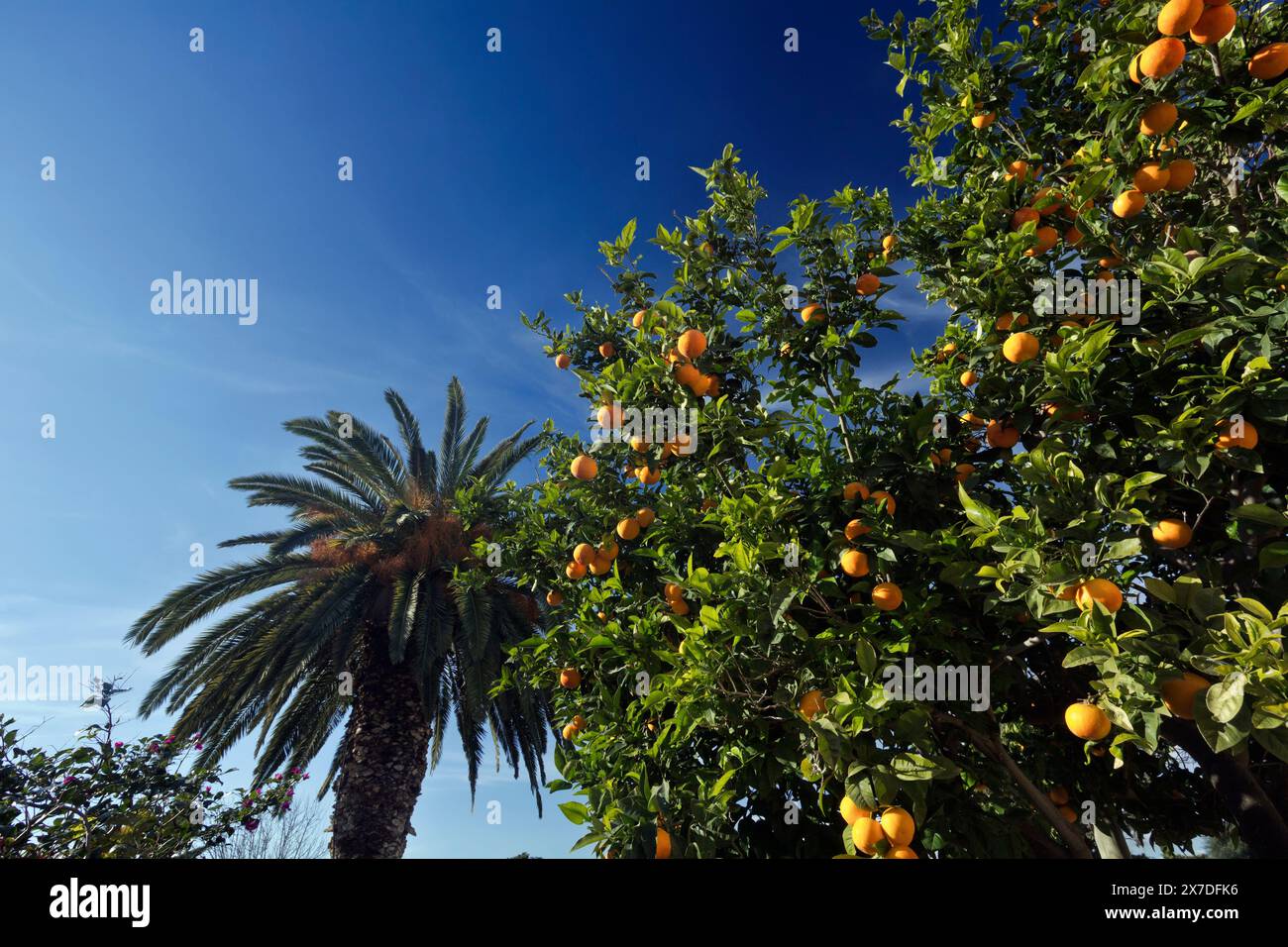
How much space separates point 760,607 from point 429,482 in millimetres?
10064

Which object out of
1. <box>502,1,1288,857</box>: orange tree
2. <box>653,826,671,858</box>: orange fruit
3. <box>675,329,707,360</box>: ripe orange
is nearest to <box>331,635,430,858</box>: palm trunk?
<box>502,1,1288,857</box>: orange tree

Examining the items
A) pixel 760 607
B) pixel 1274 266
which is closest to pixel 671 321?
pixel 760 607

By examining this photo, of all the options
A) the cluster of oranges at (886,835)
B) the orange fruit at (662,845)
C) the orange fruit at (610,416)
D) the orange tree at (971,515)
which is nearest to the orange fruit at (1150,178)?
the orange tree at (971,515)

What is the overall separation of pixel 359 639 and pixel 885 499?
992 centimetres

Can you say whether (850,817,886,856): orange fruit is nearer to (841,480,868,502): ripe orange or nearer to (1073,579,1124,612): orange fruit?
(1073,579,1124,612): orange fruit

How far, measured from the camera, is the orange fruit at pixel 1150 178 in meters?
2.75

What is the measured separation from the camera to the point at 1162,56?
2.55m

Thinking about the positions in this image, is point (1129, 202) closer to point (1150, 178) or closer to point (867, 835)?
point (1150, 178)

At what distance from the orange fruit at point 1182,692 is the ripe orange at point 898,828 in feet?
2.74

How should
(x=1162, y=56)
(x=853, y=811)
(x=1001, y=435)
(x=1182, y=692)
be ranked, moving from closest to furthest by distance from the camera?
(x=1182, y=692)
(x=853, y=811)
(x=1162, y=56)
(x=1001, y=435)

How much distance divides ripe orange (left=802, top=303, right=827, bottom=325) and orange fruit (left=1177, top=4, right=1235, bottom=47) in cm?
174

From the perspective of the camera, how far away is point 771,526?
108 inches

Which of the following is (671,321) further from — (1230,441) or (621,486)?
(1230,441)

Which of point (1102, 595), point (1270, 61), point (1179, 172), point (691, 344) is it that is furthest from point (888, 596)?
point (1270, 61)
